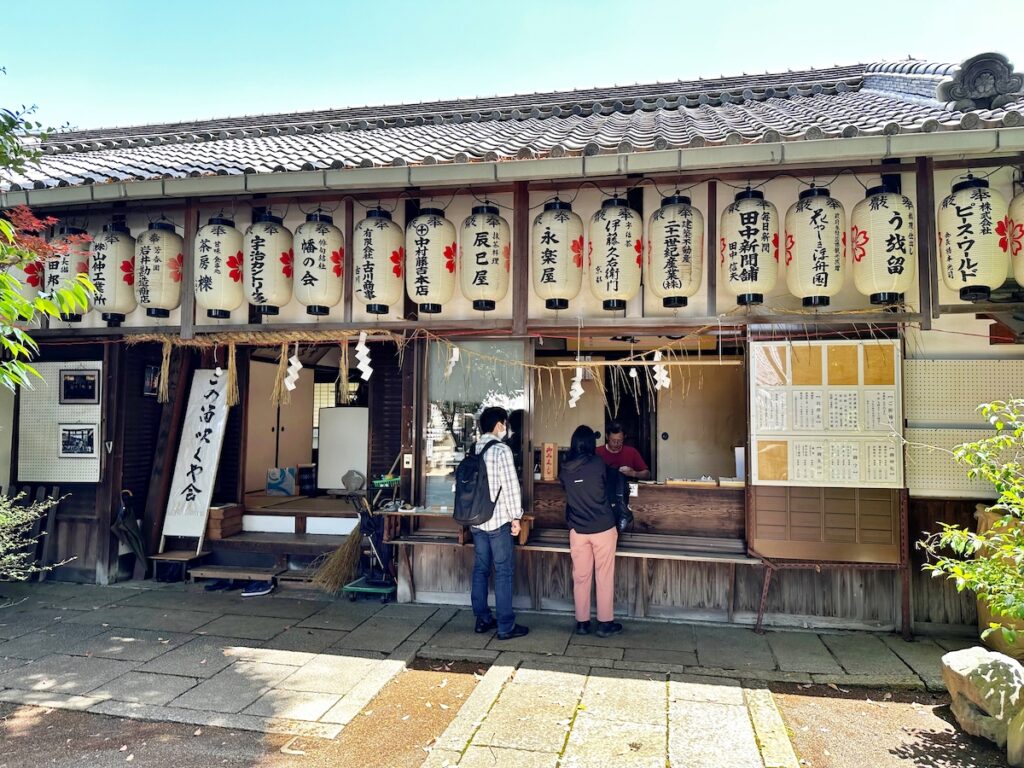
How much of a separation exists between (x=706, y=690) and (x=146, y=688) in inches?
195

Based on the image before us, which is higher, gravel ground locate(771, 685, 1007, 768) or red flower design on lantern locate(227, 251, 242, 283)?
red flower design on lantern locate(227, 251, 242, 283)

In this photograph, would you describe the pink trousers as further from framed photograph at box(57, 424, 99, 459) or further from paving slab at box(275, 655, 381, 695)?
framed photograph at box(57, 424, 99, 459)

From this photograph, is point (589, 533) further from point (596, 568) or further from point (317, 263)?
point (317, 263)

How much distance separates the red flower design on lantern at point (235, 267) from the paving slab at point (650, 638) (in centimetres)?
572

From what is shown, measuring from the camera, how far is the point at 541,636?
21.4 feet

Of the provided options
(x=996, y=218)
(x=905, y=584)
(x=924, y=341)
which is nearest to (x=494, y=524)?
(x=905, y=584)

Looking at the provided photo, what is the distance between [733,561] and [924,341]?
311cm

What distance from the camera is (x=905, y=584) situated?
20.9 feet

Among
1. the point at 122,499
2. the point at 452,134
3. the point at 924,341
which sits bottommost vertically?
the point at 122,499

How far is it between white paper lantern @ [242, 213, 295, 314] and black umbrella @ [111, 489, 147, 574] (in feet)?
12.7

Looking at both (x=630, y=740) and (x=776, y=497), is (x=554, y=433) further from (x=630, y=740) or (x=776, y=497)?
(x=630, y=740)

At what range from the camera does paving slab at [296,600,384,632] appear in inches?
273

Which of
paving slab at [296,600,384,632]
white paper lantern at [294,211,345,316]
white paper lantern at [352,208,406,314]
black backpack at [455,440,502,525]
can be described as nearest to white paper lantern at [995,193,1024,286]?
black backpack at [455,440,502,525]

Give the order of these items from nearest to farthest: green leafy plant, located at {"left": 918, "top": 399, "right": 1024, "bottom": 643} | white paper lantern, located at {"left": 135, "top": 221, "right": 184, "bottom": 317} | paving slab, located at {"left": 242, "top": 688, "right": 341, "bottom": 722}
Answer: green leafy plant, located at {"left": 918, "top": 399, "right": 1024, "bottom": 643}
paving slab, located at {"left": 242, "top": 688, "right": 341, "bottom": 722}
white paper lantern, located at {"left": 135, "top": 221, "right": 184, "bottom": 317}
